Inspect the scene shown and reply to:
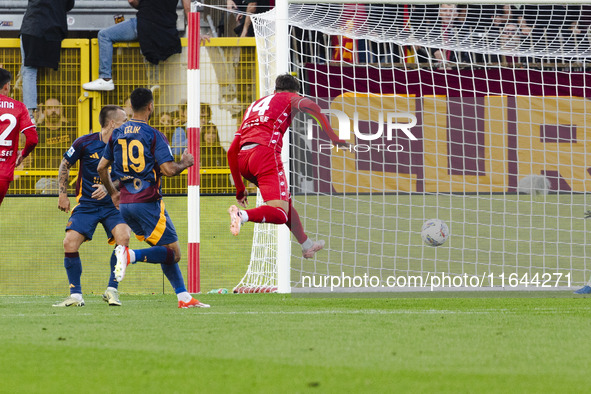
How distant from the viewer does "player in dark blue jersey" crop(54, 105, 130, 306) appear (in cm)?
838

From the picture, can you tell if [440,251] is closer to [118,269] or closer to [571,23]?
[571,23]

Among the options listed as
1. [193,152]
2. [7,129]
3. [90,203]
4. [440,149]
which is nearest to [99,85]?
[193,152]

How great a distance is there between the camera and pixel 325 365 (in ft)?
13.3

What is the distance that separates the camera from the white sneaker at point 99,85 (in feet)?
39.0

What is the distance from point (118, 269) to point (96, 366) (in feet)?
9.95

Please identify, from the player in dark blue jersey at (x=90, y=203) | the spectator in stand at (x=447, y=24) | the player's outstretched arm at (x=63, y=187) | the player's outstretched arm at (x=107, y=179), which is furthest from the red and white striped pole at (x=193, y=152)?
the spectator in stand at (x=447, y=24)

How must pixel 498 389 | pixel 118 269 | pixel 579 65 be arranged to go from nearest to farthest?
1. pixel 498 389
2. pixel 118 269
3. pixel 579 65

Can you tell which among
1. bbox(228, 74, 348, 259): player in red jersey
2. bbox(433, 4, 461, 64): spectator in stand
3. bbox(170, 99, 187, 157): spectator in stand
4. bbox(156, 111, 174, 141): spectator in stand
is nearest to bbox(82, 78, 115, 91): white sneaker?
bbox(156, 111, 174, 141): spectator in stand

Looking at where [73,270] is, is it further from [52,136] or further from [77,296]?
[52,136]

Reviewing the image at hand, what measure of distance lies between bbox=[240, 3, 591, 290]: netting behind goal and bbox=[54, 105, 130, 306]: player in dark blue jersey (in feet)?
6.71

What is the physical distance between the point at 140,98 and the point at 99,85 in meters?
4.71

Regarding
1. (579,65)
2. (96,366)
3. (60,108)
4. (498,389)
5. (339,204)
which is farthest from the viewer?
(60,108)

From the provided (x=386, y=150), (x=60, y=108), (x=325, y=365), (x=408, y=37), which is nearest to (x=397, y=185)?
(x=386, y=150)

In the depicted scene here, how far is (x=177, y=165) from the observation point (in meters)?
7.17
